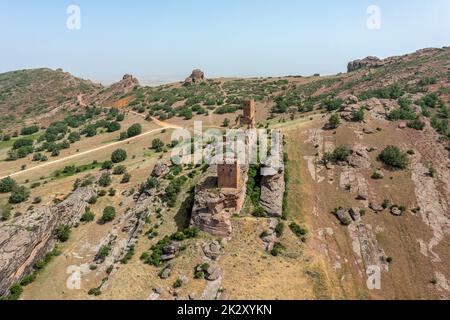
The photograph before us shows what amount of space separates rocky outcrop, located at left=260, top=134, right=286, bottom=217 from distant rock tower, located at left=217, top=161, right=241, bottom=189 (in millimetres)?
5165

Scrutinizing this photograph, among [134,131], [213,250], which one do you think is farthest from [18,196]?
[213,250]

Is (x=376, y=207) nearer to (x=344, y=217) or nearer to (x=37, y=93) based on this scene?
(x=344, y=217)

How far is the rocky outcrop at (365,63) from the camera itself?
118 m

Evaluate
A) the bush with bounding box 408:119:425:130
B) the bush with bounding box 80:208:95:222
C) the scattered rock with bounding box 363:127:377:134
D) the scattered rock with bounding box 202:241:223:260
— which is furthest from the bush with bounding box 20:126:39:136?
the bush with bounding box 408:119:425:130

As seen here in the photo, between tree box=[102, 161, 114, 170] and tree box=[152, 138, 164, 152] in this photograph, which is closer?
tree box=[102, 161, 114, 170]

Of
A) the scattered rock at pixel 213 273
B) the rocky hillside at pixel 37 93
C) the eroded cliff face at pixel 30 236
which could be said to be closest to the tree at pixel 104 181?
the eroded cliff face at pixel 30 236

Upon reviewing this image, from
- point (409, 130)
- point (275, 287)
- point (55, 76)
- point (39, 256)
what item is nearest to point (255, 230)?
point (275, 287)

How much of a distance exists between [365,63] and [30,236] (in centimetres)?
11601

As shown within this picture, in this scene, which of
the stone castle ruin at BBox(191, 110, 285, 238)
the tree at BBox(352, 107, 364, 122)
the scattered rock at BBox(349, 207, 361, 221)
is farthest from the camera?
the tree at BBox(352, 107, 364, 122)

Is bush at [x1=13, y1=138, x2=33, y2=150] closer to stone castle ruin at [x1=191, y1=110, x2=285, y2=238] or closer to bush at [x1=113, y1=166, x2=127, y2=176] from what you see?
bush at [x1=113, y1=166, x2=127, y2=176]

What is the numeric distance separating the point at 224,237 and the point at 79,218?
23.7 m

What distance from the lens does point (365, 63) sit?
12225 centimetres

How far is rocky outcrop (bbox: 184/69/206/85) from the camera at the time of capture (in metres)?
128

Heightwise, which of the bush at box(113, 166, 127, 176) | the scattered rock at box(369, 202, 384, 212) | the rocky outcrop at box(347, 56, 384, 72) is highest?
the rocky outcrop at box(347, 56, 384, 72)
